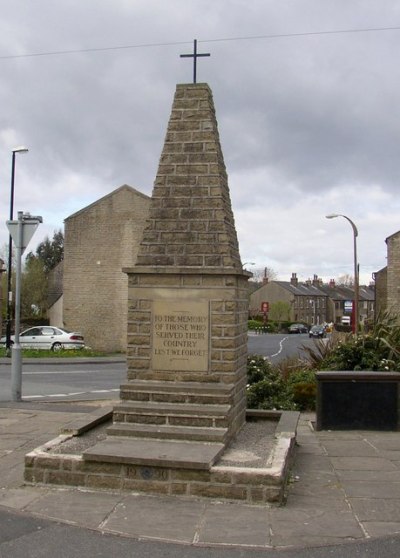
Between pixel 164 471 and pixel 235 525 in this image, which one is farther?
pixel 164 471

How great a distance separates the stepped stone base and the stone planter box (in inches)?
146

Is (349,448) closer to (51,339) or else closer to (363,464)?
(363,464)

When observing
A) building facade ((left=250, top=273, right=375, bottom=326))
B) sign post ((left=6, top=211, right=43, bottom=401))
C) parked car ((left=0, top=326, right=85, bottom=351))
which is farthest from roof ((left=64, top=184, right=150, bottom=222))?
building facade ((left=250, top=273, right=375, bottom=326))

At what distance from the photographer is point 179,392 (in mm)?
6715

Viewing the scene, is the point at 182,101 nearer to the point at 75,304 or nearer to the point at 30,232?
the point at 30,232

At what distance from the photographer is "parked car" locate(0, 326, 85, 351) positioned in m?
31.3

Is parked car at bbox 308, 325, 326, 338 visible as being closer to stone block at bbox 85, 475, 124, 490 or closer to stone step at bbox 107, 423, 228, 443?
stone step at bbox 107, 423, 228, 443

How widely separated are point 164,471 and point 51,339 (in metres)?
26.8

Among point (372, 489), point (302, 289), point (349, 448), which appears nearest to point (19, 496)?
point (372, 489)

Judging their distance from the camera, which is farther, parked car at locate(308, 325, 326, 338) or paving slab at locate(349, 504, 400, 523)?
parked car at locate(308, 325, 326, 338)

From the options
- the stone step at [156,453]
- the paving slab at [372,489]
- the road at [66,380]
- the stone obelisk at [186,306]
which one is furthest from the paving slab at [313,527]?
the road at [66,380]

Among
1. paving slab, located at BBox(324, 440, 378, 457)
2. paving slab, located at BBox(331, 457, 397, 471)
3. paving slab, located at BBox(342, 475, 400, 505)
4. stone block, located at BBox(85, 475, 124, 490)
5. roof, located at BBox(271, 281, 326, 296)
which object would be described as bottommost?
paving slab, located at BBox(324, 440, 378, 457)

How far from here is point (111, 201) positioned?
35.0 meters

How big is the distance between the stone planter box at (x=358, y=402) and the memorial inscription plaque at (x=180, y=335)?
342 cm
